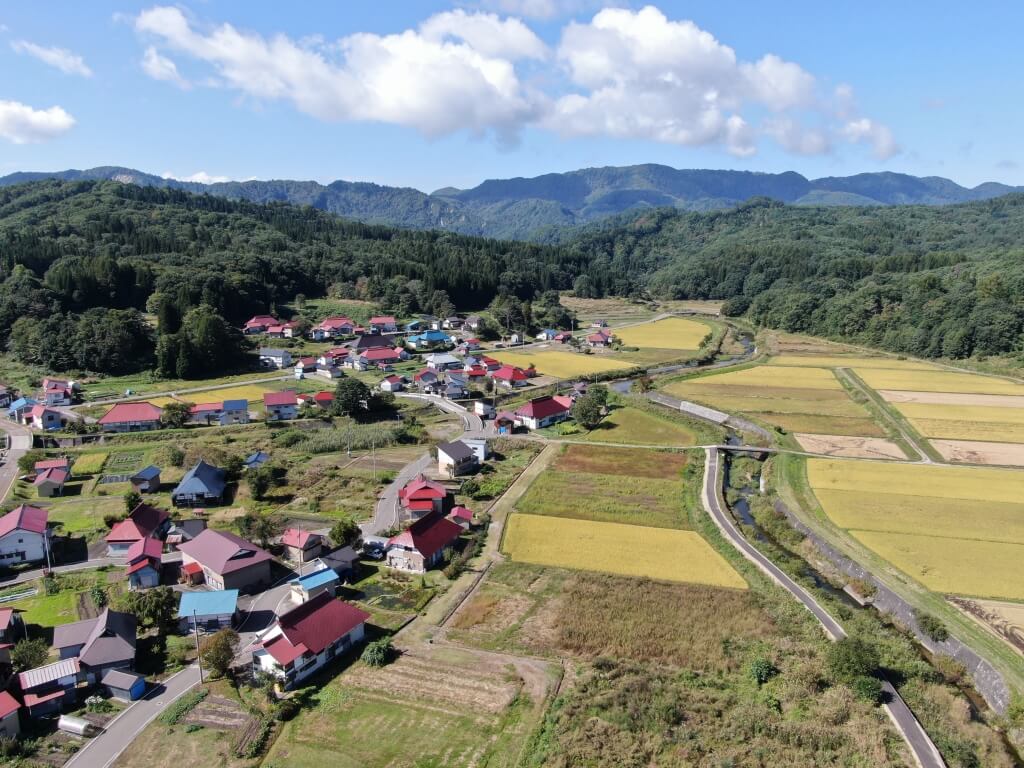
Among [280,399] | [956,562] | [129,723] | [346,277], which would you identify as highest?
[346,277]

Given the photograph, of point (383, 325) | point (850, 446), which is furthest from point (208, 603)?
point (383, 325)

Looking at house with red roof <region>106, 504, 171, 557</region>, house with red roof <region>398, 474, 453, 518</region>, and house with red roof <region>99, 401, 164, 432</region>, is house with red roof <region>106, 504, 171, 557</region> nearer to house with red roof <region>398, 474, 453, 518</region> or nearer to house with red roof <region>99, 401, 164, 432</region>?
house with red roof <region>398, 474, 453, 518</region>

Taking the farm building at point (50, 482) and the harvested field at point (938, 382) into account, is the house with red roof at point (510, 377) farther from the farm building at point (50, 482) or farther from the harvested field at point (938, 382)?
the farm building at point (50, 482)

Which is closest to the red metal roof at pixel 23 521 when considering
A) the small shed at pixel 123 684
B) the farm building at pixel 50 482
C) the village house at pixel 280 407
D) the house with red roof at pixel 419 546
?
the farm building at pixel 50 482

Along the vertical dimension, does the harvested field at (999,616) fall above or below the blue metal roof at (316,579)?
above

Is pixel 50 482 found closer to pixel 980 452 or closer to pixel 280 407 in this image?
pixel 280 407

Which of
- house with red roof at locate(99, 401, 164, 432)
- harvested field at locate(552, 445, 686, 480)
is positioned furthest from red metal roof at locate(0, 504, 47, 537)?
harvested field at locate(552, 445, 686, 480)

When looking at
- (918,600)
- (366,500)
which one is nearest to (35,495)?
(366,500)
